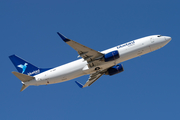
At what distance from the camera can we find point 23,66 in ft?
173

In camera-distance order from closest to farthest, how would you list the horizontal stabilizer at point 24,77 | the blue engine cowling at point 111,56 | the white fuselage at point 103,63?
the blue engine cowling at point 111,56, the white fuselage at point 103,63, the horizontal stabilizer at point 24,77

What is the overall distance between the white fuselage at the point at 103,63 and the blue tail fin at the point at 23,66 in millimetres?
2658

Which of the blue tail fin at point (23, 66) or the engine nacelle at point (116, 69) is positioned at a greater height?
the blue tail fin at point (23, 66)

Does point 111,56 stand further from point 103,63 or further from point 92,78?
point 92,78

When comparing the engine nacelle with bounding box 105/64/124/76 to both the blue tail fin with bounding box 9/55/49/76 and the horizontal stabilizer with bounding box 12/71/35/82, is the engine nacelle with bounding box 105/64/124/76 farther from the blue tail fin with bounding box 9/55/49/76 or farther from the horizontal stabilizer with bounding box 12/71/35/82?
the horizontal stabilizer with bounding box 12/71/35/82

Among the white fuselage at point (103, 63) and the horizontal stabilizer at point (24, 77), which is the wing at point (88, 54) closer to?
the white fuselage at point (103, 63)

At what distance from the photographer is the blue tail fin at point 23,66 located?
5172cm

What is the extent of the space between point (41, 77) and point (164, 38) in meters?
26.0

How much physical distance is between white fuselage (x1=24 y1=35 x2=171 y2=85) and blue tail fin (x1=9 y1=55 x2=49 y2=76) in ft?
8.72

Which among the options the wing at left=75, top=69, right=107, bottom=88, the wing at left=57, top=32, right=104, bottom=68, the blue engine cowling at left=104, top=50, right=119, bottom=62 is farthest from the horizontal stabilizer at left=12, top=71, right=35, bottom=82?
the blue engine cowling at left=104, top=50, right=119, bottom=62

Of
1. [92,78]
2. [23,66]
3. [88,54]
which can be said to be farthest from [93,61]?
[23,66]

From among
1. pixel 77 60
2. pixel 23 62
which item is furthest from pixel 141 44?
pixel 23 62

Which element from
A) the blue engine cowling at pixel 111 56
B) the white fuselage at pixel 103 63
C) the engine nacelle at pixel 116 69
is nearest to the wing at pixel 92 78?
the engine nacelle at pixel 116 69

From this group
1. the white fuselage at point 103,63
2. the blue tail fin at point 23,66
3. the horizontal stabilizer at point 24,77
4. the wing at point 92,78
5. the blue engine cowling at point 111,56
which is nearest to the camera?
the blue engine cowling at point 111,56
